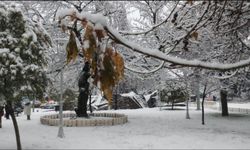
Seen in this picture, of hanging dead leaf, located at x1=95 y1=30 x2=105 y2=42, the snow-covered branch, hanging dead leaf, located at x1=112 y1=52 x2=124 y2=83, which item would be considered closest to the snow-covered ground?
the snow-covered branch

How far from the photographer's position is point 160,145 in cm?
1442

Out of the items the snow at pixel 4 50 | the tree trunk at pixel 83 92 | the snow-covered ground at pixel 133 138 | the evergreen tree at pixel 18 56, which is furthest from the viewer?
the tree trunk at pixel 83 92

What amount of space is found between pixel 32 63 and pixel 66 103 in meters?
28.8

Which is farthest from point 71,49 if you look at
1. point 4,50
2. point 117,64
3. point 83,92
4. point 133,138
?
point 83,92

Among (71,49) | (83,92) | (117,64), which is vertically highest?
(83,92)

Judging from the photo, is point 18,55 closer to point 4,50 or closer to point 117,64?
point 4,50

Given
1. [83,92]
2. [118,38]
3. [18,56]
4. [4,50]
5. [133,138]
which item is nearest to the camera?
[118,38]

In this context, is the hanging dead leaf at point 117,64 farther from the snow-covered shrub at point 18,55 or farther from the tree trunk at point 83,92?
the tree trunk at point 83,92

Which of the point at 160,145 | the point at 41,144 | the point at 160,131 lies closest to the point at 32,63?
the point at 41,144

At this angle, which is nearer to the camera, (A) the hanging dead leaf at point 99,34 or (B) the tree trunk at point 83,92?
(A) the hanging dead leaf at point 99,34

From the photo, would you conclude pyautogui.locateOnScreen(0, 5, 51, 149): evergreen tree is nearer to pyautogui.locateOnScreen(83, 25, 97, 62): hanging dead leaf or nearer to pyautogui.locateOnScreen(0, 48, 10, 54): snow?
pyautogui.locateOnScreen(0, 48, 10, 54): snow

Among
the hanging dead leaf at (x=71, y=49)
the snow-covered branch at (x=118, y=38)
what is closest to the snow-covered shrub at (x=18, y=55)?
the snow-covered branch at (x=118, y=38)

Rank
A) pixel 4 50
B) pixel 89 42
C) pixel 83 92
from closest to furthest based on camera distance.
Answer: pixel 89 42 → pixel 4 50 → pixel 83 92

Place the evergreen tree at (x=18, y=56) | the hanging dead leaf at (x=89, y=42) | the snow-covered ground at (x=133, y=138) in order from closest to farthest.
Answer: the hanging dead leaf at (x=89, y=42), the evergreen tree at (x=18, y=56), the snow-covered ground at (x=133, y=138)
